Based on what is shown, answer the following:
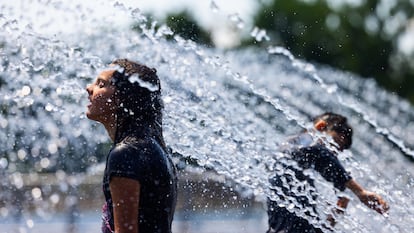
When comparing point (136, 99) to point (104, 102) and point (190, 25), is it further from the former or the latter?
point (190, 25)

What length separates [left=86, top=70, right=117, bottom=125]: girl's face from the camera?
3.95m

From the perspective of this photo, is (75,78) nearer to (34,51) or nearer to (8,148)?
(34,51)

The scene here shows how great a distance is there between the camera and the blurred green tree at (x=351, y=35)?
4978cm

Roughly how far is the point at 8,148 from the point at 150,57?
423cm

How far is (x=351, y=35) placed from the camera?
53.5 metres

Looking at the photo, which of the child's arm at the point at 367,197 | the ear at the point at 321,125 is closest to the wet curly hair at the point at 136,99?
the child's arm at the point at 367,197

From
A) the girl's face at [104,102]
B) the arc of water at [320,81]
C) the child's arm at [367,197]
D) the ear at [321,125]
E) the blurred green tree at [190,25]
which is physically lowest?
the blurred green tree at [190,25]

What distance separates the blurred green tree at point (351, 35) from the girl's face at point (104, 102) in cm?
4505

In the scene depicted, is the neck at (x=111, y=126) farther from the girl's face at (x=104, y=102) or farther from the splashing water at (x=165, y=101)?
the splashing water at (x=165, y=101)

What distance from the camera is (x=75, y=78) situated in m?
7.51

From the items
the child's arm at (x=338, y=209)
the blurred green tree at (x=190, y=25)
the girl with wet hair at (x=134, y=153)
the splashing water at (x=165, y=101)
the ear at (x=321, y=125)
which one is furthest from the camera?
the blurred green tree at (x=190, y=25)

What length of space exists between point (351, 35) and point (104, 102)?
50419mm

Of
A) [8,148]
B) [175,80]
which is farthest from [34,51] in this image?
[8,148]

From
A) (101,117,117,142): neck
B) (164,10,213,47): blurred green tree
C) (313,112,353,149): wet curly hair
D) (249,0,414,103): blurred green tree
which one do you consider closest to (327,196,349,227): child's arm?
(313,112,353,149): wet curly hair
